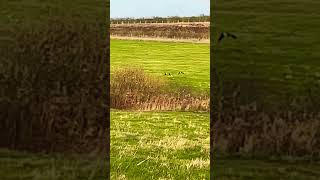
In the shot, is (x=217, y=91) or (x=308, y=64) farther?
(x=308, y=64)

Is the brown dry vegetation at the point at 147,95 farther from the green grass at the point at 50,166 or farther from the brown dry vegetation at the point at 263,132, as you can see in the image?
the green grass at the point at 50,166

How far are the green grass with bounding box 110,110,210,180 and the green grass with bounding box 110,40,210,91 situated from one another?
13188 mm

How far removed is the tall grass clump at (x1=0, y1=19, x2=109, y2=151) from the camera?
1057cm

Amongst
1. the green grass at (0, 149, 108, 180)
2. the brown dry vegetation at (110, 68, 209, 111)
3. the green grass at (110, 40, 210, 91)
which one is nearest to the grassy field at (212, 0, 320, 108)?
the brown dry vegetation at (110, 68, 209, 111)

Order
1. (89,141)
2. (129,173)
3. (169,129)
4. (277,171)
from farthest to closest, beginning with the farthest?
1. (169,129)
2. (89,141)
3. (277,171)
4. (129,173)

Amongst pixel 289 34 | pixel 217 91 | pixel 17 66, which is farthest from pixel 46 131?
pixel 289 34

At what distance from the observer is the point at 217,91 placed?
1426 cm

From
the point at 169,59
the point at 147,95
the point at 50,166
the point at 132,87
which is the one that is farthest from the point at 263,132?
the point at 169,59

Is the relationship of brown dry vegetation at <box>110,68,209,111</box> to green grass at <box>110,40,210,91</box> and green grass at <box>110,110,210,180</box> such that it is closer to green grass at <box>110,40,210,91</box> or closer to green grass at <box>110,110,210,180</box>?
green grass at <box>110,40,210,91</box>

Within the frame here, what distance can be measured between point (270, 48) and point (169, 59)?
74.2 feet

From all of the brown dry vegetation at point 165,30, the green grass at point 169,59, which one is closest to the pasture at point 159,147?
the green grass at point 169,59

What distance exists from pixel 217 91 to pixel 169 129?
2.13 metres

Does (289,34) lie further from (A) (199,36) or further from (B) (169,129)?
(A) (199,36)

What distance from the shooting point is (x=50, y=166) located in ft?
30.9
